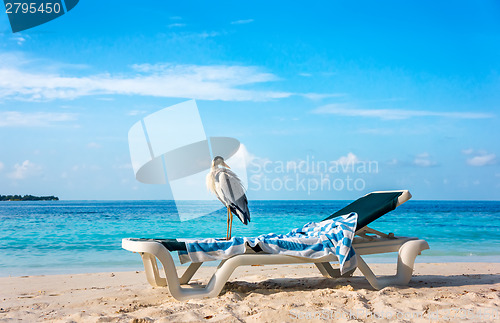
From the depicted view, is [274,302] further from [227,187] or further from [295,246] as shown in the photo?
[227,187]

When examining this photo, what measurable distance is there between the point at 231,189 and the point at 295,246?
2.59 feet

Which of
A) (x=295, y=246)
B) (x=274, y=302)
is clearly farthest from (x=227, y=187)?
(x=274, y=302)

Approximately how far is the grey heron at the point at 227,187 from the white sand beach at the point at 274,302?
2.59ft

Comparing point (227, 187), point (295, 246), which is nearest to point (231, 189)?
point (227, 187)

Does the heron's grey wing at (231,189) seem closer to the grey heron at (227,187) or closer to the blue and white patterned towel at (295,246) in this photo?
the grey heron at (227,187)

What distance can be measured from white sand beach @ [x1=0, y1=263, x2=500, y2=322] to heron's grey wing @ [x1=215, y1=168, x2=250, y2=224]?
80 cm

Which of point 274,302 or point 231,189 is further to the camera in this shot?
point 231,189

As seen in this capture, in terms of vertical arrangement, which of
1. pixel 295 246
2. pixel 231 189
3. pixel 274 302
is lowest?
pixel 274 302

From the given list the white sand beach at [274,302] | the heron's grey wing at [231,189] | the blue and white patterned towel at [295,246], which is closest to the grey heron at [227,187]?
the heron's grey wing at [231,189]

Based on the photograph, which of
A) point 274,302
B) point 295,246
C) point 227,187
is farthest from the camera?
point 227,187

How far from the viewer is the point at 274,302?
395cm

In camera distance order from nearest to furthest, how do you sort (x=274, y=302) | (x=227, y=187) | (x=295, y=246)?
(x=274, y=302)
(x=295, y=246)
(x=227, y=187)

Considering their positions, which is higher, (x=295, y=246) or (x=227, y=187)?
(x=227, y=187)

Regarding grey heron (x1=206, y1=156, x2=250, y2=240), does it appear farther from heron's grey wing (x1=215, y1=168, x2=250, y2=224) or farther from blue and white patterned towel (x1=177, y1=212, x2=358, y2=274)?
blue and white patterned towel (x1=177, y1=212, x2=358, y2=274)
